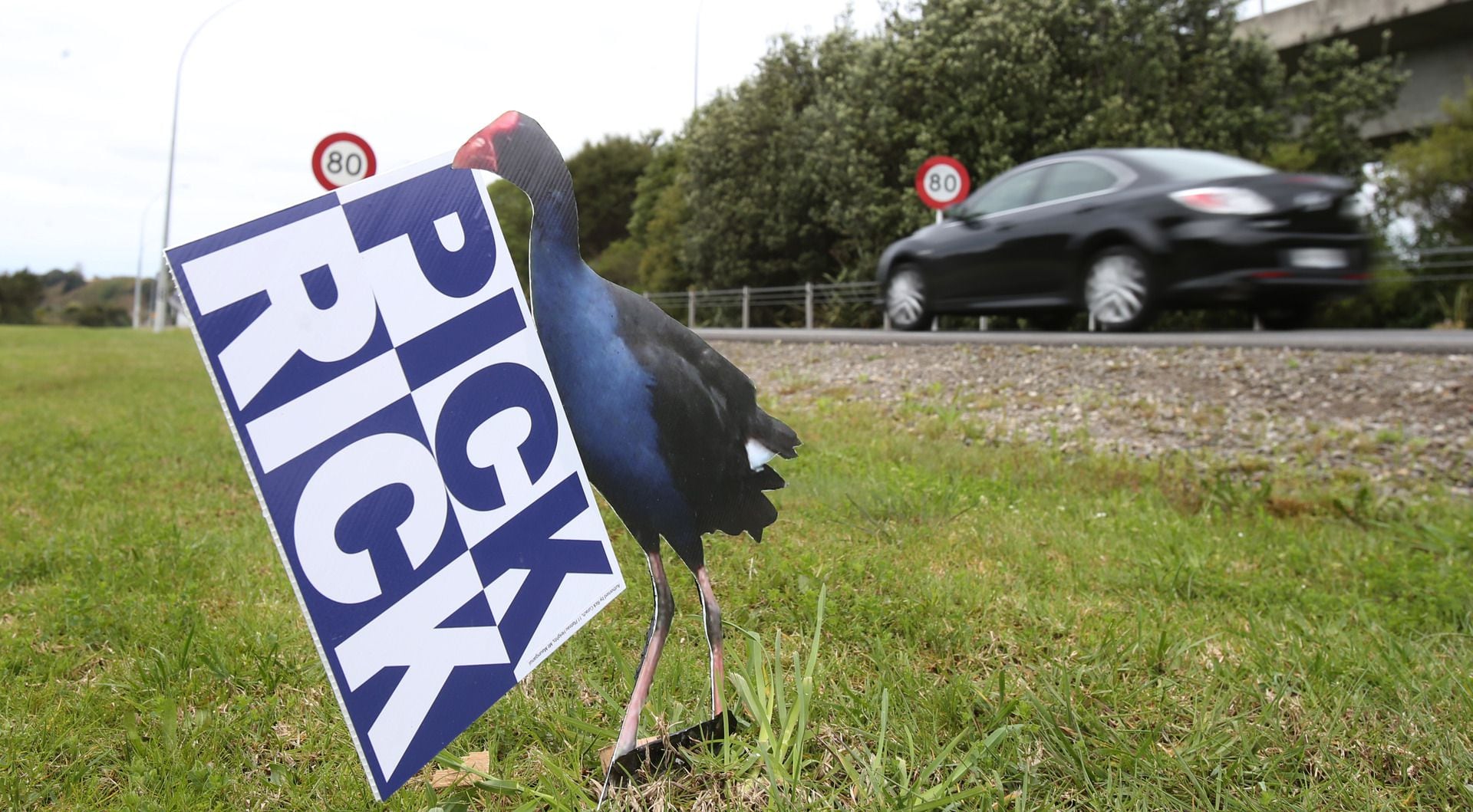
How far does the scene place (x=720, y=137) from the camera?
19.4 m

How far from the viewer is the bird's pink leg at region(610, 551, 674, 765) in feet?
5.32

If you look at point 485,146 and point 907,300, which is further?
point 907,300

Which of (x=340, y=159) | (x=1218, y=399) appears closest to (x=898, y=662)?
(x=1218, y=399)

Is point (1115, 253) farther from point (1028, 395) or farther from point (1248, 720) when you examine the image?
point (1248, 720)

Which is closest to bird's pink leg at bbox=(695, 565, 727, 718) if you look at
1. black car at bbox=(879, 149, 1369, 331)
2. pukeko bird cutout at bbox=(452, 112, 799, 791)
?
pukeko bird cutout at bbox=(452, 112, 799, 791)

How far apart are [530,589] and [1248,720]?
4.83ft

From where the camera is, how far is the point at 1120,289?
23.7 feet

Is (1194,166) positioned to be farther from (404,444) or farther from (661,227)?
(661,227)

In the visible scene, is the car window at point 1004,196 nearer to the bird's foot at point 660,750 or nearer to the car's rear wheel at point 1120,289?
the car's rear wheel at point 1120,289

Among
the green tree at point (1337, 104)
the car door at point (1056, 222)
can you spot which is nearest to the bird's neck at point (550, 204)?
the car door at point (1056, 222)

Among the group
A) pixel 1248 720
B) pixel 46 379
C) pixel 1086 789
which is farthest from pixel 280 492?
pixel 46 379

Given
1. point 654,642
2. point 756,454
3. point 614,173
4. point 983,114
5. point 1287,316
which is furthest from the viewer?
point 614,173

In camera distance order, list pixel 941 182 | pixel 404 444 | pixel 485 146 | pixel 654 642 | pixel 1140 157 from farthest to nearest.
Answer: pixel 941 182
pixel 1140 157
pixel 654 642
pixel 485 146
pixel 404 444

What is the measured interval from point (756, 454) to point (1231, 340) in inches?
220
